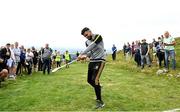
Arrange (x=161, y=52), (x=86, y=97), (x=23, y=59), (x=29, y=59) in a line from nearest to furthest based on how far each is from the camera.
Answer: (x=86, y=97)
(x=23, y=59)
(x=161, y=52)
(x=29, y=59)

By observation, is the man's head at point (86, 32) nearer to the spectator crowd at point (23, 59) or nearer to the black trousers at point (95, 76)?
the black trousers at point (95, 76)

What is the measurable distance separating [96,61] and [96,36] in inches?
32.9

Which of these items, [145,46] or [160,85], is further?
[145,46]

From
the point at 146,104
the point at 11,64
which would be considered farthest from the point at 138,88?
the point at 11,64

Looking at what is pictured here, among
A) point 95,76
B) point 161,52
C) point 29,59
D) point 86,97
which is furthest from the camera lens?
point 29,59

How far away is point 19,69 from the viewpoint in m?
25.2

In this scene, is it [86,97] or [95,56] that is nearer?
[95,56]

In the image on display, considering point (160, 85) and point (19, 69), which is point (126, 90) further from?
point (19, 69)

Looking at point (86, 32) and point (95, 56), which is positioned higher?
point (86, 32)

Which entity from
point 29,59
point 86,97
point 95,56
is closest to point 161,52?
point 29,59

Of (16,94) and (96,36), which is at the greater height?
(96,36)

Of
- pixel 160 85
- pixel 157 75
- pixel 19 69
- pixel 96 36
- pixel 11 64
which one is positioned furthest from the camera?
pixel 19 69

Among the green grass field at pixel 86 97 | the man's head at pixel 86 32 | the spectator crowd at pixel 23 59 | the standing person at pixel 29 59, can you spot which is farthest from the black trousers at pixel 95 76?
the standing person at pixel 29 59

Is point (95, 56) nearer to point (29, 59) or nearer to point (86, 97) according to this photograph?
point (86, 97)
